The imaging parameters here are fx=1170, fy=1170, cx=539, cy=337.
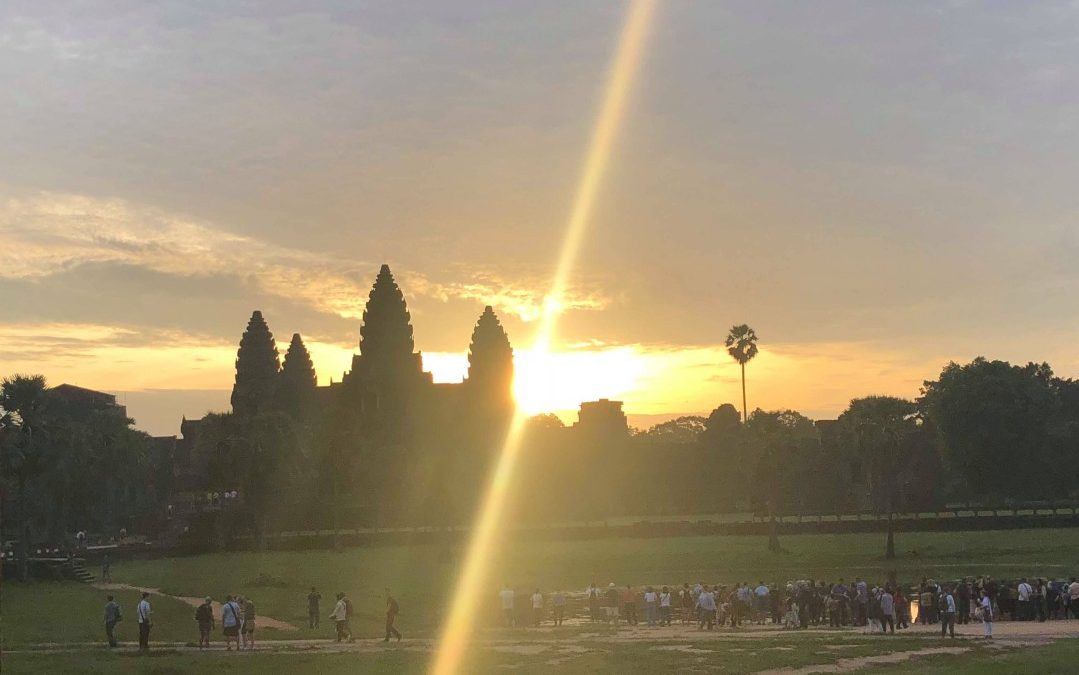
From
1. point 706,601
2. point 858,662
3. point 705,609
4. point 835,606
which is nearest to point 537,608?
point 705,609

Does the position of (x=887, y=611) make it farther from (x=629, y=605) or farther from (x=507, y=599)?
(x=507, y=599)

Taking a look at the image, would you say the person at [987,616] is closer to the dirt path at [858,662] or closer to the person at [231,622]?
the dirt path at [858,662]

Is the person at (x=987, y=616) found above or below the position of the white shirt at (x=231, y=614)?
below

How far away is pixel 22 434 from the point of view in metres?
52.1

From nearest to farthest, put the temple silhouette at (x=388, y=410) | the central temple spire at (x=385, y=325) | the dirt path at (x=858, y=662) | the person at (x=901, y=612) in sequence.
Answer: the dirt path at (x=858, y=662), the person at (x=901, y=612), the temple silhouette at (x=388, y=410), the central temple spire at (x=385, y=325)

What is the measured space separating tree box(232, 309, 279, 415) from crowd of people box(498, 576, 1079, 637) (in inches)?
3636

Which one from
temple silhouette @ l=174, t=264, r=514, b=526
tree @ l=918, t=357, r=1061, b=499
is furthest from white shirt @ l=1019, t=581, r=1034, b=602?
tree @ l=918, t=357, r=1061, b=499

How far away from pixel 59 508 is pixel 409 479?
34.3 metres

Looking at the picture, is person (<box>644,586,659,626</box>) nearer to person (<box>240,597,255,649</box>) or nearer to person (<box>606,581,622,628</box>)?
person (<box>606,581,622,628</box>)

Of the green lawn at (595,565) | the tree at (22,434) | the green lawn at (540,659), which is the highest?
the tree at (22,434)

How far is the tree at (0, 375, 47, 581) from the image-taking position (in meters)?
51.6

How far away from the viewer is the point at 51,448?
174 ft

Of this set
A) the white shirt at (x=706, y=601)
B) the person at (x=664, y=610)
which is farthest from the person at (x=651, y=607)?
the white shirt at (x=706, y=601)

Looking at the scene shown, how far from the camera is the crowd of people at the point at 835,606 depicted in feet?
120
